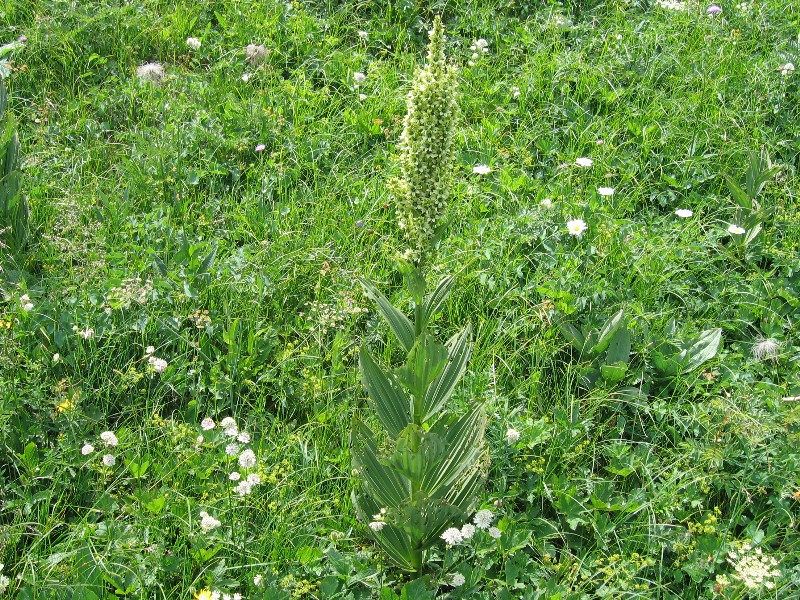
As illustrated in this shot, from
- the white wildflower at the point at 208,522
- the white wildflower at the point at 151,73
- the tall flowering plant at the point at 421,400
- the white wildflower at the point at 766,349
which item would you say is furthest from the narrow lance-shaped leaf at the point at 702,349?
the white wildflower at the point at 151,73

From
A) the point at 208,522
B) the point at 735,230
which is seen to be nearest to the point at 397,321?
the point at 208,522

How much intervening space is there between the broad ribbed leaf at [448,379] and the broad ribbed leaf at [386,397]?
0.08 meters

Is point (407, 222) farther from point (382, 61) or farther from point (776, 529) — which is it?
point (382, 61)

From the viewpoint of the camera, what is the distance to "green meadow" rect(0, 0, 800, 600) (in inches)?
107

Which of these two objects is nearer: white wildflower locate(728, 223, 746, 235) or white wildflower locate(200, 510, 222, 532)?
white wildflower locate(200, 510, 222, 532)

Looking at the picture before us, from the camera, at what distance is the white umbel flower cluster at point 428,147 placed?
2.20 meters

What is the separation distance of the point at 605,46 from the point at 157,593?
12.8 ft

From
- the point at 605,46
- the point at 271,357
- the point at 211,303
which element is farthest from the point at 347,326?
the point at 605,46

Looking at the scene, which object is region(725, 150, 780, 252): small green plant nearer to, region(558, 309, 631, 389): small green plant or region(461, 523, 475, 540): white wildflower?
region(558, 309, 631, 389): small green plant

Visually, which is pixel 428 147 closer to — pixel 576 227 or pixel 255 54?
pixel 576 227

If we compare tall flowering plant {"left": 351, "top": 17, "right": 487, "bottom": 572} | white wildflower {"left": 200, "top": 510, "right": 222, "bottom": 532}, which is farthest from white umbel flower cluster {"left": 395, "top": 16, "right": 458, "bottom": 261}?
white wildflower {"left": 200, "top": 510, "right": 222, "bottom": 532}

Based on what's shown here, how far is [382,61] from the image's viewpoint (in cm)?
511

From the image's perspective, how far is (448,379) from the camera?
8.82 ft

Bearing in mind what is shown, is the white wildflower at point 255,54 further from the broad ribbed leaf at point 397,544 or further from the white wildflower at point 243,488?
the broad ribbed leaf at point 397,544
